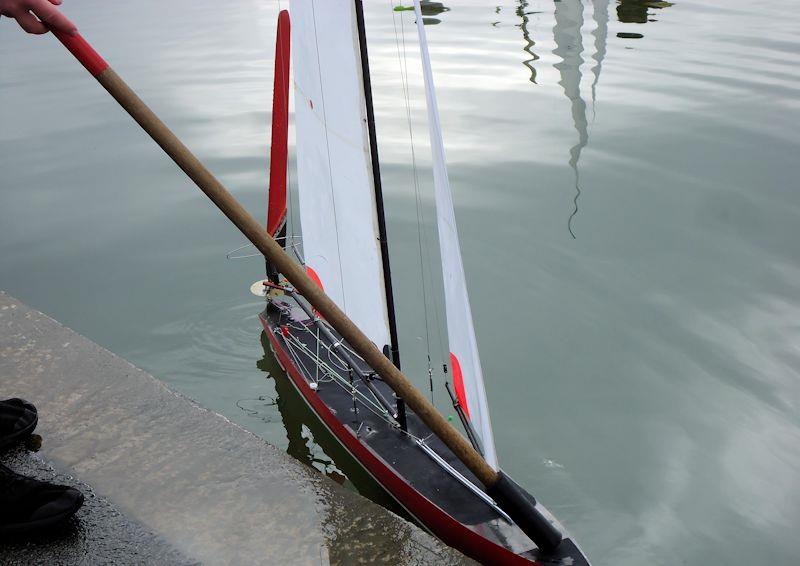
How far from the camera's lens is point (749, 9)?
22172 millimetres

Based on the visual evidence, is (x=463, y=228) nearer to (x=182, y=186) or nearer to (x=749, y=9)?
(x=182, y=186)

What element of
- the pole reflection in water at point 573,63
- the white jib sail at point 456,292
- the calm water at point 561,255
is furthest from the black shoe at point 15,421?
the pole reflection in water at point 573,63

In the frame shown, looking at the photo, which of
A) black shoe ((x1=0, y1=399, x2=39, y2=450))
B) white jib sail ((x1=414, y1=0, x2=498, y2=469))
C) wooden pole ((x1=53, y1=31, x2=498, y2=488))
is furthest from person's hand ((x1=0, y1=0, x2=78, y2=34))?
white jib sail ((x1=414, y1=0, x2=498, y2=469))

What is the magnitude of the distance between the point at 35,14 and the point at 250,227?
37.9 inches

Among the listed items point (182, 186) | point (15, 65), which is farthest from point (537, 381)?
point (15, 65)

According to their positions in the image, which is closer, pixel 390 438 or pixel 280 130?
pixel 390 438

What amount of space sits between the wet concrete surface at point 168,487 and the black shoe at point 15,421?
16 cm

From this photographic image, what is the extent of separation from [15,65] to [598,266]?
53.1ft

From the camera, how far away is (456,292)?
4328mm

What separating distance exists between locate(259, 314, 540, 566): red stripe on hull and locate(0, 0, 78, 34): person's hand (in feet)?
11.4

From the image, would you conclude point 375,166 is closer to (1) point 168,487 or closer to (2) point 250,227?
(2) point 250,227

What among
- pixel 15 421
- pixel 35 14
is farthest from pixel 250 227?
pixel 15 421

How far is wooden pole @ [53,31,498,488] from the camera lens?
8.85 feet

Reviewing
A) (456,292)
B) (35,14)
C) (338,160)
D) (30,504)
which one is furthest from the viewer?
(338,160)
